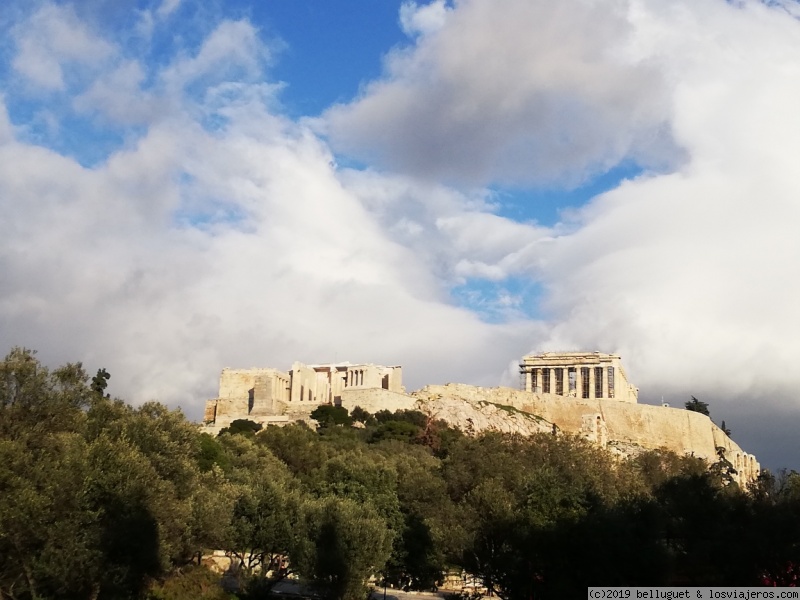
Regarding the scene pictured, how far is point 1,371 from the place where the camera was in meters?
27.1

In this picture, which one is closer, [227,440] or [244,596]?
[244,596]

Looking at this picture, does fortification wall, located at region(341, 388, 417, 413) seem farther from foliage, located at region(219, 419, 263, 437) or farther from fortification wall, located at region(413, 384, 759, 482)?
foliage, located at region(219, 419, 263, 437)

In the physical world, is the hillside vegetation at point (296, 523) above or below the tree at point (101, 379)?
below

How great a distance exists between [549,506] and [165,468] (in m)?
12.7

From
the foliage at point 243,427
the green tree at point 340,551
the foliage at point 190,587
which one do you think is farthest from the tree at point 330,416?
the green tree at point 340,551

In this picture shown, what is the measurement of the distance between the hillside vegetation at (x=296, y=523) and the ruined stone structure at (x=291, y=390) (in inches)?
1389

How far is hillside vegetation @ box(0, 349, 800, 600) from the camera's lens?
22.2m

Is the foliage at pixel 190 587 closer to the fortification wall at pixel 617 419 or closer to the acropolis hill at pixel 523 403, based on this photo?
the acropolis hill at pixel 523 403

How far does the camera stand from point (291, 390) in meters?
81.6

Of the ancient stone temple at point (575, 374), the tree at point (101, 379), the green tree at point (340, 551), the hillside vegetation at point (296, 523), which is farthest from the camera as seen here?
the ancient stone temple at point (575, 374)

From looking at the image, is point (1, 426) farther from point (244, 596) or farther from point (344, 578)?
point (344, 578)

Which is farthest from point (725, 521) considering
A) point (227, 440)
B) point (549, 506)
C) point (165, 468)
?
point (227, 440)

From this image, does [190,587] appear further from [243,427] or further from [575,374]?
[575,374]

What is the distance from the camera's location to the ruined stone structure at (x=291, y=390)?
74.3m
